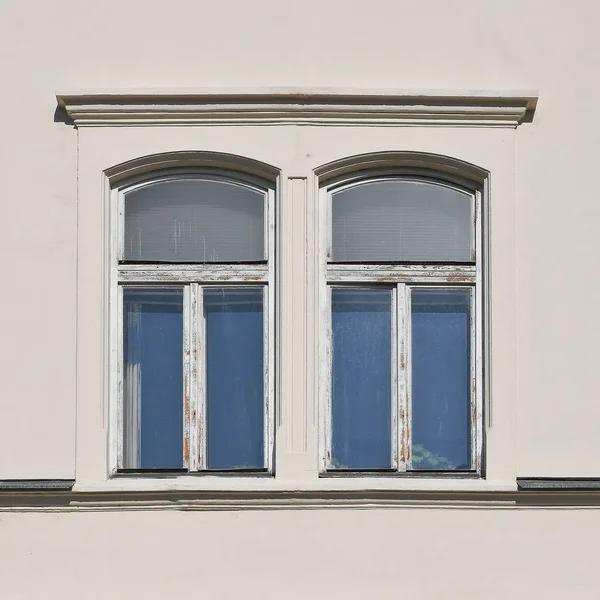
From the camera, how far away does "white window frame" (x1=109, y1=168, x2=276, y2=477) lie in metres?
5.56

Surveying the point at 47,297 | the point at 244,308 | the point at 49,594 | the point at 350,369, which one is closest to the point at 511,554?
the point at 350,369

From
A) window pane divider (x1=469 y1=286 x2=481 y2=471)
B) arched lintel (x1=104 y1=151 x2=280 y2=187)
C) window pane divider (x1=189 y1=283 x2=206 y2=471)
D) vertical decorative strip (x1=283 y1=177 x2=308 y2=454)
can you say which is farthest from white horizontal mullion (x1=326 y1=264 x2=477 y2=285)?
window pane divider (x1=189 y1=283 x2=206 y2=471)

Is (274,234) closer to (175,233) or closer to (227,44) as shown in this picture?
(175,233)

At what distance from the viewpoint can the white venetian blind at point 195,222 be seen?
5.61m

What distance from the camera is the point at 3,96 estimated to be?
5.49m

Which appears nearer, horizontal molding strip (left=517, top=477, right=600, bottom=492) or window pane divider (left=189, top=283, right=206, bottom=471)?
horizontal molding strip (left=517, top=477, right=600, bottom=492)

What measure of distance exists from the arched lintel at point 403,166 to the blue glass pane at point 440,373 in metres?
0.65

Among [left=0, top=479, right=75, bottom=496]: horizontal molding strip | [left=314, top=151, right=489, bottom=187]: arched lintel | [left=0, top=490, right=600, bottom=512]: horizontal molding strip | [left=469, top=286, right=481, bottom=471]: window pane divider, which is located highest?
[left=314, top=151, right=489, bottom=187]: arched lintel

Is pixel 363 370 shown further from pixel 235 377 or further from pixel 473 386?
pixel 235 377

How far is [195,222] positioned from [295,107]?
0.84 m

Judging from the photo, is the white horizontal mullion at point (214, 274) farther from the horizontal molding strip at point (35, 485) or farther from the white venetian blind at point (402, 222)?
the horizontal molding strip at point (35, 485)

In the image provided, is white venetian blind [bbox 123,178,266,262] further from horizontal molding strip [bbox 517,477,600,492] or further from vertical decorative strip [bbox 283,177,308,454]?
horizontal molding strip [bbox 517,477,600,492]

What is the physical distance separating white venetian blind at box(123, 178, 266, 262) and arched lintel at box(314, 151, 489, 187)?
0.42 meters

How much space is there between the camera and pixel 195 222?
5629 millimetres
